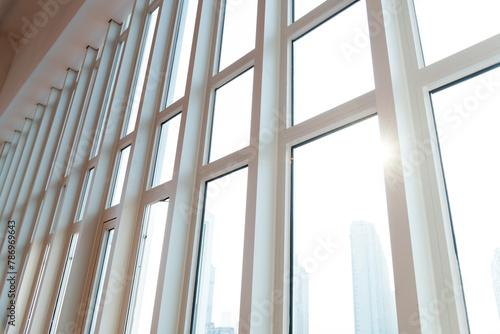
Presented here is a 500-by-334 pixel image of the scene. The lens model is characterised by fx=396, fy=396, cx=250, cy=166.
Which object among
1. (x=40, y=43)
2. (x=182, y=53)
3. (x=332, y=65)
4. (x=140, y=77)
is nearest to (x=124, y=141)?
(x=140, y=77)

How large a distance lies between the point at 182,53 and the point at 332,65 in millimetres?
2043

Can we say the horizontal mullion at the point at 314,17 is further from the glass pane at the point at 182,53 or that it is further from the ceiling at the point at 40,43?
the ceiling at the point at 40,43

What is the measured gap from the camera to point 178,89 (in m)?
3.71

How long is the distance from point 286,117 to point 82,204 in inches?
129

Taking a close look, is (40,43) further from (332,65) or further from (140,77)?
(332,65)

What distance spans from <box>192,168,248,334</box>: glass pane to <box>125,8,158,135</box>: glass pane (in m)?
1.96

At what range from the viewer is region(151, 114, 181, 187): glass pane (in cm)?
336

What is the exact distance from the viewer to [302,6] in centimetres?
271

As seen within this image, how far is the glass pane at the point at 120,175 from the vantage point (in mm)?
4012

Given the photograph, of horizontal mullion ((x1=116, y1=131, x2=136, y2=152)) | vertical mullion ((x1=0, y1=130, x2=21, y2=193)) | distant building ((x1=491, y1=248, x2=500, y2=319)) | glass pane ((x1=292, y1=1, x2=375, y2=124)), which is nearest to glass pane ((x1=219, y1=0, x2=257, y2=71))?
glass pane ((x1=292, y1=1, x2=375, y2=124))

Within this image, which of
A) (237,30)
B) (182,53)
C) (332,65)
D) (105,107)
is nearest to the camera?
(332,65)

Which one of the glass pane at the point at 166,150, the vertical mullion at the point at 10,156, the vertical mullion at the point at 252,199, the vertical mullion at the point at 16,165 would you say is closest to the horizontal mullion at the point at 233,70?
the vertical mullion at the point at 252,199

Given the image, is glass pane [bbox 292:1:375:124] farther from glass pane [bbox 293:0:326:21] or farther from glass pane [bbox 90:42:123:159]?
glass pane [bbox 90:42:123:159]

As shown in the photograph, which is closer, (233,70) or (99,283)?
(233,70)
